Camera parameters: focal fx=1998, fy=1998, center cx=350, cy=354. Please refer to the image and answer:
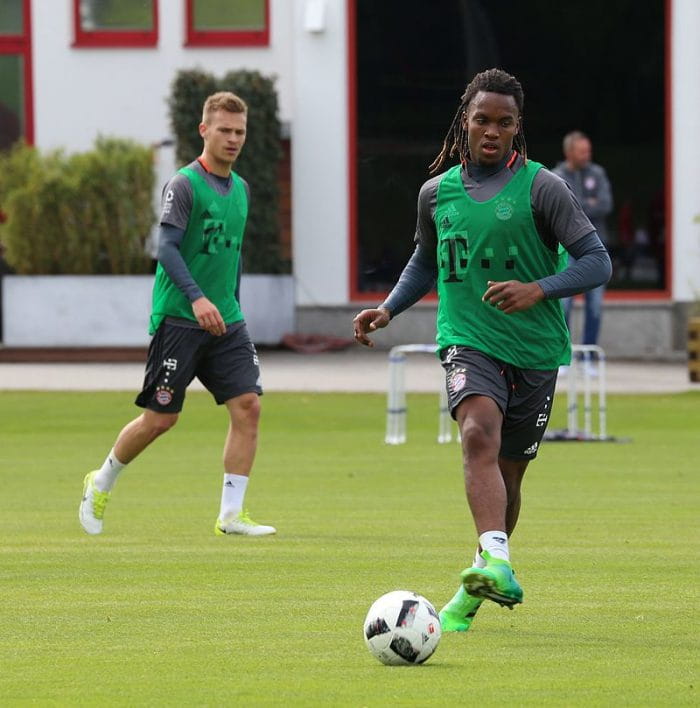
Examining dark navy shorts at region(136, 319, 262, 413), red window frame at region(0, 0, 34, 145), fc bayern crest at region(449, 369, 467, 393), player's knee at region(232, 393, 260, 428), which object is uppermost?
red window frame at region(0, 0, 34, 145)

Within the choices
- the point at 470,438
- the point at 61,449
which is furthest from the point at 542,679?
the point at 61,449

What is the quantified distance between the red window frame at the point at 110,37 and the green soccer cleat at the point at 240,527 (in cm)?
1615

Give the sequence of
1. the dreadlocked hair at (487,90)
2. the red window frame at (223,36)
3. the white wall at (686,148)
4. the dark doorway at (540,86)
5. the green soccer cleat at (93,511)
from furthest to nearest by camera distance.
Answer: the red window frame at (223,36)
the dark doorway at (540,86)
the white wall at (686,148)
the green soccer cleat at (93,511)
the dreadlocked hair at (487,90)

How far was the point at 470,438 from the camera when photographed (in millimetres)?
7246

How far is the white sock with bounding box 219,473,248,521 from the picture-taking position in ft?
33.9

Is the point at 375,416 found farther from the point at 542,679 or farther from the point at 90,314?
the point at 542,679

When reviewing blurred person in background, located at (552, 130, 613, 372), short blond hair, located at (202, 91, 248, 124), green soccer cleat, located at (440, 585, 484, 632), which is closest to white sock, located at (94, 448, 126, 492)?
short blond hair, located at (202, 91, 248, 124)

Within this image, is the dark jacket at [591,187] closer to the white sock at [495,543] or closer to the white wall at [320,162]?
the white wall at [320,162]

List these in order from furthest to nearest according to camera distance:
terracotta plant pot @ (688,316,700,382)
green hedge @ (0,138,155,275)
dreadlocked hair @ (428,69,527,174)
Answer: green hedge @ (0,138,155,275)
terracotta plant pot @ (688,316,700,382)
dreadlocked hair @ (428,69,527,174)

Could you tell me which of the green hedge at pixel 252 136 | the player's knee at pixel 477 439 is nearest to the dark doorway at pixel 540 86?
the green hedge at pixel 252 136

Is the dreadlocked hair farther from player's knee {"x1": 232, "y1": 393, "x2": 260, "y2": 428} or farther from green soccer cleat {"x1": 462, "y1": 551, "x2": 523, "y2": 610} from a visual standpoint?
player's knee {"x1": 232, "y1": 393, "x2": 260, "y2": 428}

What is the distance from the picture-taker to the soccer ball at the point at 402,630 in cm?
645

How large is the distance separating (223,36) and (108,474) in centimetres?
1586

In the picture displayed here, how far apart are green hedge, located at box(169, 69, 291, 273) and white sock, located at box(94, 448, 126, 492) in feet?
45.1
